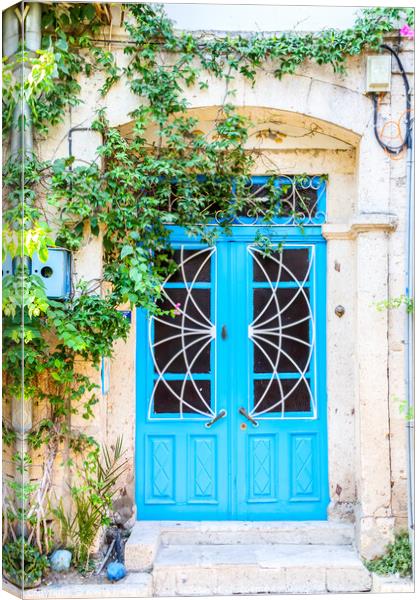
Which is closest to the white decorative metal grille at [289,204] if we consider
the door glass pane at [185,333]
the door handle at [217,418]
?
the door glass pane at [185,333]

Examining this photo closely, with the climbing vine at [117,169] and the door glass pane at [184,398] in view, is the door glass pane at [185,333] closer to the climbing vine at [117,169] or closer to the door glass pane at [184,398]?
the door glass pane at [184,398]

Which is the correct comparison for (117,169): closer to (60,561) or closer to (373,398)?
(373,398)

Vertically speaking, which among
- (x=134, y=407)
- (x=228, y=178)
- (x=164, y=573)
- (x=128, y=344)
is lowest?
(x=164, y=573)

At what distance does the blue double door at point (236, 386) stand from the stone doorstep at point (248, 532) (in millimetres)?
68

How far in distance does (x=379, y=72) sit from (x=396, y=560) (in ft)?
10.6

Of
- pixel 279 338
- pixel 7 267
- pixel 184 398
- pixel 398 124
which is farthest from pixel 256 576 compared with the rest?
pixel 398 124

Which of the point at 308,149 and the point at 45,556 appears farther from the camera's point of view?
the point at 308,149

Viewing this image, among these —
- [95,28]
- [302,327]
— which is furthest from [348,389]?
[95,28]

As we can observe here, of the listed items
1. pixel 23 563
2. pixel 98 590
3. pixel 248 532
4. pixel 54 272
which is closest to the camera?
pixel 23 563

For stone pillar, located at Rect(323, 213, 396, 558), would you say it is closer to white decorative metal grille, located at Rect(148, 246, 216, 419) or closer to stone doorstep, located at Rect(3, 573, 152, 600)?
white decorative metal grille, located at Rect(148, 246, 216, 419)

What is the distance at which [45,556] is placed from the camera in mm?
3803

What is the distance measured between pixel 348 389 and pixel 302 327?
1.85 ft

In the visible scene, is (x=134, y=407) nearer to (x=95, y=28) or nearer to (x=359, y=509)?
(x=359, y=509)

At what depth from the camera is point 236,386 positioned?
174 inches
